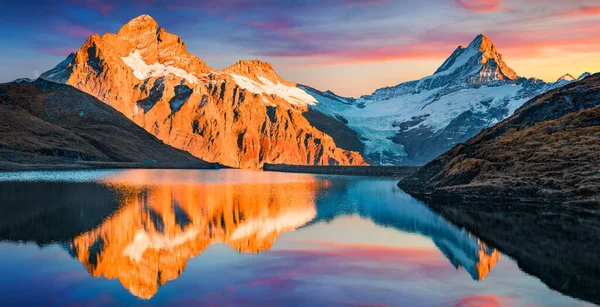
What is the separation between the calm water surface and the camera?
27.3 m

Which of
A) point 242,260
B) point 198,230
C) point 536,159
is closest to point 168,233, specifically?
point 198,230

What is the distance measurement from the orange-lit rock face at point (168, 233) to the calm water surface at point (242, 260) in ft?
0.29

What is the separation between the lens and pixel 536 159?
7431cm

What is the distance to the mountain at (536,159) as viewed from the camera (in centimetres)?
6638

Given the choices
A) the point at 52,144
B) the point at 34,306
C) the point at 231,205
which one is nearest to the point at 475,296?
the point at 34,306

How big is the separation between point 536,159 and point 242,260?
50555mm

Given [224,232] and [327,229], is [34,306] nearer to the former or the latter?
[224,232]

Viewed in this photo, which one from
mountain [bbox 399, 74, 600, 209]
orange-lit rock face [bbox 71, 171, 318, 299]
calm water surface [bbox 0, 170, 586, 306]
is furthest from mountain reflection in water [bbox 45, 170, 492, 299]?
mountain [bbox 399, 74, 600, 209]

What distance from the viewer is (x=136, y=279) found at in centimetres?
2992

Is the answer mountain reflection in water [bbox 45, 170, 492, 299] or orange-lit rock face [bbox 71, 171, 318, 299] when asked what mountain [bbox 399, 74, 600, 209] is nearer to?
mountain reflection in water [bbox 45, 170, 492, 299]

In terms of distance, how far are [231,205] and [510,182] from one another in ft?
110

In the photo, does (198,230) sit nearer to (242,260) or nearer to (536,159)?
(242,260)

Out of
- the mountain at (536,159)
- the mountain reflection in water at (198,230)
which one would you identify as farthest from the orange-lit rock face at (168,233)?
the mountain at (536,159)

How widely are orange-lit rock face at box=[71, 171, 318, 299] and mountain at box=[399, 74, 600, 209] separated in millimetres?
23012
